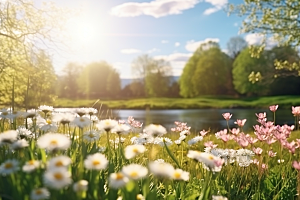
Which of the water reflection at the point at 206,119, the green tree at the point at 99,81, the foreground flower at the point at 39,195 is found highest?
the green tree at the point at 99,81

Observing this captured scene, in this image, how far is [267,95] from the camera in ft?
198

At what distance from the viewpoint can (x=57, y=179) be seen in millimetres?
1426

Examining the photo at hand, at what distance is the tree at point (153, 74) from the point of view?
6738 centimetres

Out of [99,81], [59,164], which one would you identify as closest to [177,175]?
[59,164]

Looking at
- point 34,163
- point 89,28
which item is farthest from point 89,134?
point 89,28

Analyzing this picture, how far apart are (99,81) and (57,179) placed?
227ft

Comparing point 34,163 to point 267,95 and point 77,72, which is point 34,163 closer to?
point 267,95

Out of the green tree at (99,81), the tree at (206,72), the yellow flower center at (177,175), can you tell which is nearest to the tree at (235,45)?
the tree at (206,72)

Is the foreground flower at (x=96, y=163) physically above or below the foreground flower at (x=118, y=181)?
above

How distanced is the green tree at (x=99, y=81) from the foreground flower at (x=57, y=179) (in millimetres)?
67692

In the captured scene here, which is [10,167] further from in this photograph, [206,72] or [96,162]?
[206,72]

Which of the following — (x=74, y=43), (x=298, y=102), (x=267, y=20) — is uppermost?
(x=267, y=20)

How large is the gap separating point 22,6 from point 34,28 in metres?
1.11

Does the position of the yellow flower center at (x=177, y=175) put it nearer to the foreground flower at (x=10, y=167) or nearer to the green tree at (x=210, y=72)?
the foreground flower at (x=10, y=167)
